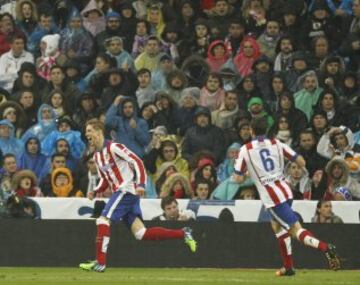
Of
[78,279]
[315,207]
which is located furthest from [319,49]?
[78,279]

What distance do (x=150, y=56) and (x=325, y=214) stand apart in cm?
534

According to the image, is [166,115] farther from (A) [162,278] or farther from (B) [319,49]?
(A) [162,278]

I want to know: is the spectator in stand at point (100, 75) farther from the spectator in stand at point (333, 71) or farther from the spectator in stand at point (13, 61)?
the spectator in stand at point (333, 71)

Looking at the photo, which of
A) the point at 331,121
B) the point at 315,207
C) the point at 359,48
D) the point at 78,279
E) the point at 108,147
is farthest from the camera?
the point at 359,48

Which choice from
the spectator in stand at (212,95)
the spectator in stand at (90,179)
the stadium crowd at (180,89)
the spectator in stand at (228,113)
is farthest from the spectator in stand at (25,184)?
the spectator in stand at (212,95)

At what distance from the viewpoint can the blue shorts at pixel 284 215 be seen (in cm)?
1634

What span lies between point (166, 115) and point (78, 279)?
647cm

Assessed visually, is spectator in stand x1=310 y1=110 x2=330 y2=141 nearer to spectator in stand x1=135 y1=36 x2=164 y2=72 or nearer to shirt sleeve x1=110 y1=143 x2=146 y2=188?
spectator in stand x1=135 y1=36 x2=164 y2=72

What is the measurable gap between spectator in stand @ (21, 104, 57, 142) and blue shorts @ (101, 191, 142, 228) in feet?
16.0

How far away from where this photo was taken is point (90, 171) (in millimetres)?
20188

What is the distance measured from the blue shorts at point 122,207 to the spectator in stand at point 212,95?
5421 mm

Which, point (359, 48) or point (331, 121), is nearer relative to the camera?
point (331, 121)

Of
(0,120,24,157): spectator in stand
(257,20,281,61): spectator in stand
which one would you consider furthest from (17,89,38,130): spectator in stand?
(257,20,281,61): spectator in stand

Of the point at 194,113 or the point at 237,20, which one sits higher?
the point at 237,20
